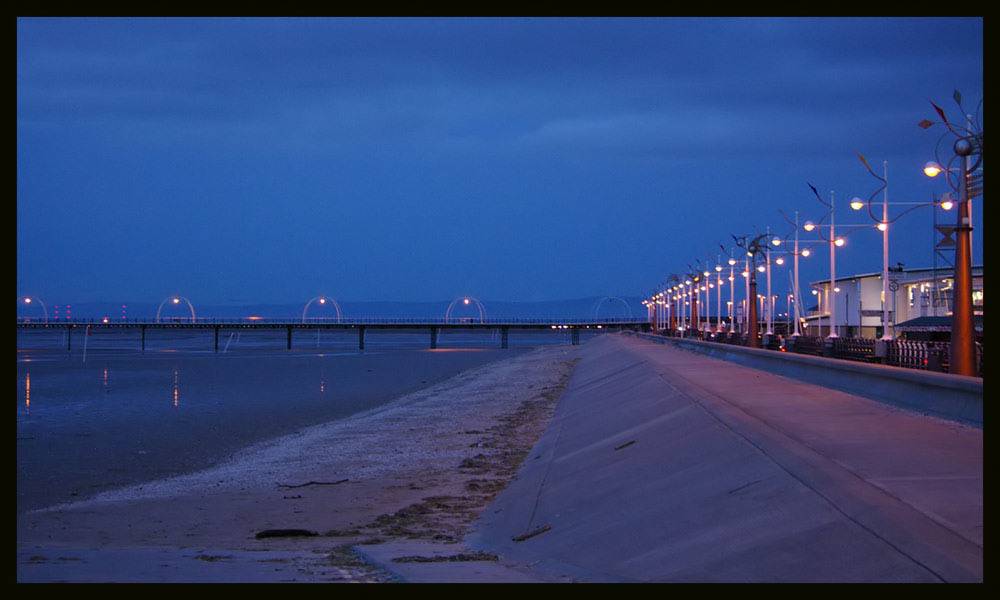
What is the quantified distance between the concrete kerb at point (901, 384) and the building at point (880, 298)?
32.3 m

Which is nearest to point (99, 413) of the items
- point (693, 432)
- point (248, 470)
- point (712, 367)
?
point (248, 470)

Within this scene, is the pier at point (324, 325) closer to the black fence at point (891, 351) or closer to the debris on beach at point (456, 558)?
the black fence at point (891, 351)

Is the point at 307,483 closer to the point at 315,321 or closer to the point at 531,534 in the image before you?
the point at 531,534

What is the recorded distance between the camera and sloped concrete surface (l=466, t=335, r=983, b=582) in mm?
6828

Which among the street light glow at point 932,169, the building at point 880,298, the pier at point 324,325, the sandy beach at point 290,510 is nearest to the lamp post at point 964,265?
the street light glow at point 932,169

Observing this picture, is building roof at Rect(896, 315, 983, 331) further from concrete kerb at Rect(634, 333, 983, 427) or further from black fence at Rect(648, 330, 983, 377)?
concrete kerb at Rect(634, 333, 983, 427)

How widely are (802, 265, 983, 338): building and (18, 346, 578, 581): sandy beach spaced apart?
3937 cm

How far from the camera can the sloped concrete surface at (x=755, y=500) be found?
22.4 feet

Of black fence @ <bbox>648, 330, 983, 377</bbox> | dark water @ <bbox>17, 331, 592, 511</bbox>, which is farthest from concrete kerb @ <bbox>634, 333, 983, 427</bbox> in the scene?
dark water @ <bbox>17, 331, 592, 511</bbox>

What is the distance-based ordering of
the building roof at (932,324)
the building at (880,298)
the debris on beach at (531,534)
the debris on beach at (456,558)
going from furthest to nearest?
the building at (880,298) → the building roof at (932,324) → the debris on beach at (531,534) → the debris on beach at (456,558)

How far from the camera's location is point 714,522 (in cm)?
848

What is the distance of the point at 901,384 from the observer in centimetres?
1666

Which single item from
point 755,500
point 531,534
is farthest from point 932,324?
point 755,500
